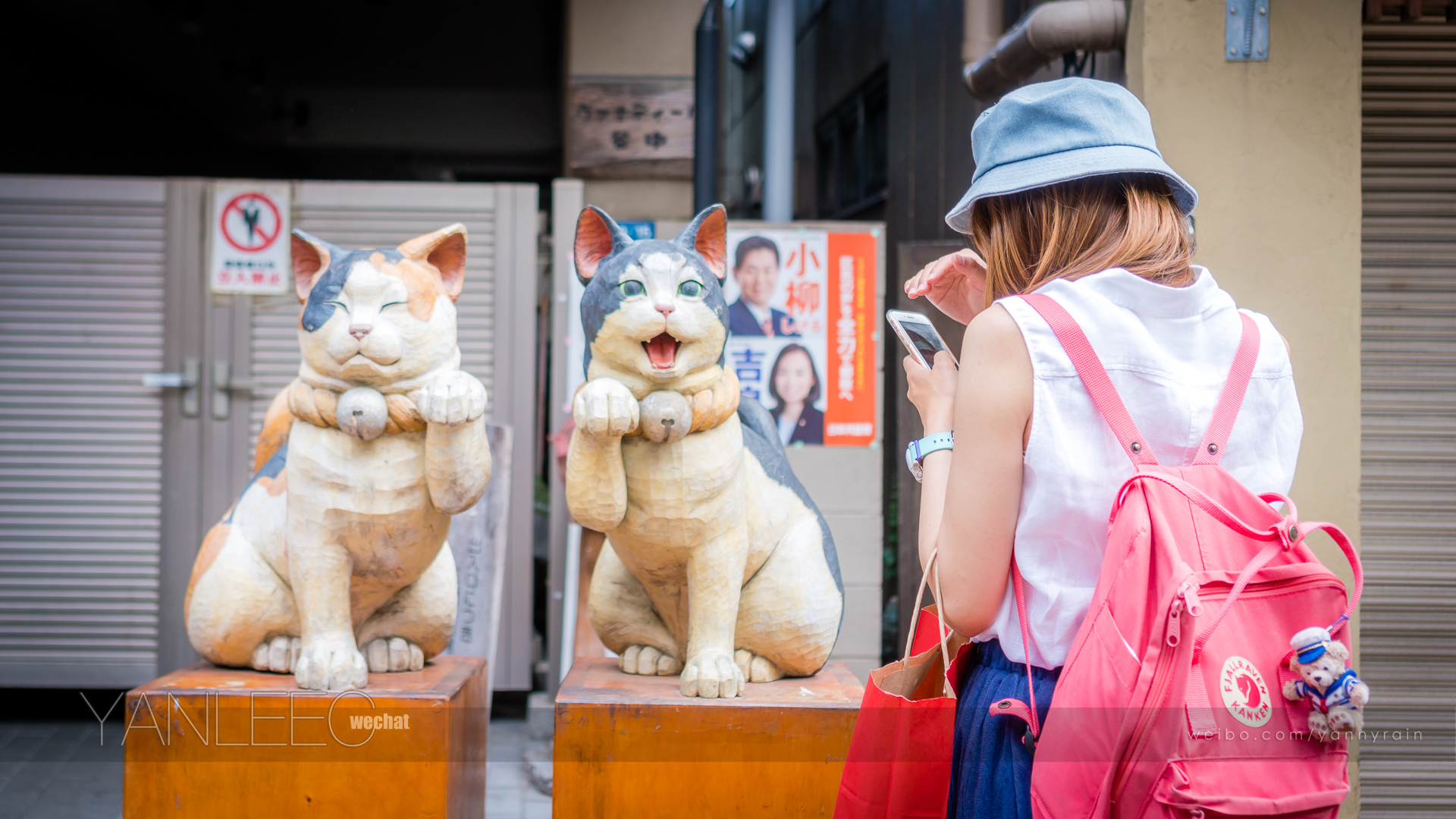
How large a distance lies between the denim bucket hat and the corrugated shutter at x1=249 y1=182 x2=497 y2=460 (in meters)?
3.39

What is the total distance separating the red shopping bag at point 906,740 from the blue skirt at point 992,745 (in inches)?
1.0

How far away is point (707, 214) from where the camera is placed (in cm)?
217

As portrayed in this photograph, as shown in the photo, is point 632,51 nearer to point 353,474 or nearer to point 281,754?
point 353,474

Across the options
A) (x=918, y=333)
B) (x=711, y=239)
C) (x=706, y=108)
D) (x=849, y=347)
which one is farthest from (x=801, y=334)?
(x=918, y=333)

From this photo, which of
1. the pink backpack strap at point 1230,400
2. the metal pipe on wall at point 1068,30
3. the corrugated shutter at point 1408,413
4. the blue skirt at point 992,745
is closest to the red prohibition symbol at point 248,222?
the metal pipe on wall at point 1068,30

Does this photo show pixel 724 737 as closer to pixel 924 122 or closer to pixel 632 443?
pixel 632 443

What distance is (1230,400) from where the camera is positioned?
1.20 m

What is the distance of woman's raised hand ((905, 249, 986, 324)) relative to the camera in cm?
153

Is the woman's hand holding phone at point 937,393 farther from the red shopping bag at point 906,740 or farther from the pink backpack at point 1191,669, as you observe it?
the pink backpack at point 1191,669

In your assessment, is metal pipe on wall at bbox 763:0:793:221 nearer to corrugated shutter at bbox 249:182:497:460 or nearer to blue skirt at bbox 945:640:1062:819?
corrugated shutter at bbox 249:182:497:460

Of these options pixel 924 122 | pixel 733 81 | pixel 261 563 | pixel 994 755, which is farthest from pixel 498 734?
pixel 733 81

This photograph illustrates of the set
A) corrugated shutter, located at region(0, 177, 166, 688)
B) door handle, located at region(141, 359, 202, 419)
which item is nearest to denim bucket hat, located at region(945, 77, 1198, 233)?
door handle, located at region(141, 359, 202, 419)

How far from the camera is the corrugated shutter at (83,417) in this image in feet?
14.0

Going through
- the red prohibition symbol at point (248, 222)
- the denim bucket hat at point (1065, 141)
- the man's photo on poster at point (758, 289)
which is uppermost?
the red prohibition symbol at point (248, 222)
